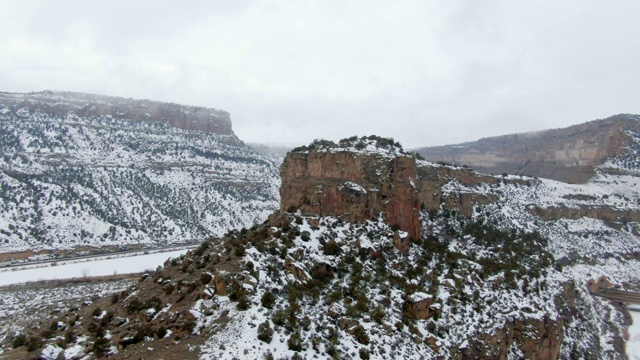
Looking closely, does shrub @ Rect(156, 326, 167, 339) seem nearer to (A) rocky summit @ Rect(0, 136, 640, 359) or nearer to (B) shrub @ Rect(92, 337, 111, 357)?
(A) rocky summit @ Rect(0, 136, 640, 359)

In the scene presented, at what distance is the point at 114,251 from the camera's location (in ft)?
289

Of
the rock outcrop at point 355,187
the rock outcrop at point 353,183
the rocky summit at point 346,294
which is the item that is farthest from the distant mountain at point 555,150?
the rock outcrop at point 355,187

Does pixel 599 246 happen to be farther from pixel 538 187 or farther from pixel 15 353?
pixel 15 353

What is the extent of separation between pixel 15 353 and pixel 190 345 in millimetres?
13283

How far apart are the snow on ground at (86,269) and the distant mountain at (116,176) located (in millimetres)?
17272

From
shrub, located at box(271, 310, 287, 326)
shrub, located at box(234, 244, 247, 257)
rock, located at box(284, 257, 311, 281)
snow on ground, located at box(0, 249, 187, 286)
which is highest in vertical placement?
shrub, located at box(234, 244, 247, 257)

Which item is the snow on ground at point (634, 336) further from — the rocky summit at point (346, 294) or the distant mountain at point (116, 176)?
the distant mountain at point (116, 176)

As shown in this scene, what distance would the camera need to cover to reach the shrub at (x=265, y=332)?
64.0 ft

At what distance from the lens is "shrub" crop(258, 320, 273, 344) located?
64.0 ft

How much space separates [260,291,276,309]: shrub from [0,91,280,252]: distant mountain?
79.5 m

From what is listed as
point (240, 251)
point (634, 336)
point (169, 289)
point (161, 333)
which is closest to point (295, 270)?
point (240, 251)

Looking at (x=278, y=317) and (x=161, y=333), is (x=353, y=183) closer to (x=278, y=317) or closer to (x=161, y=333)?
(x=278, y=317)

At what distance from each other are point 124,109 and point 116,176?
4920 cm

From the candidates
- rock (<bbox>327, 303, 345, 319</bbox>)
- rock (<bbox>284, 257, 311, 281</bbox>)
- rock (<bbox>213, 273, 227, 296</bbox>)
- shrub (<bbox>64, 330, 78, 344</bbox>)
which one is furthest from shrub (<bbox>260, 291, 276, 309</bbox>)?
shrub (<bbox>64, 330, 78, 344</bbox>)
